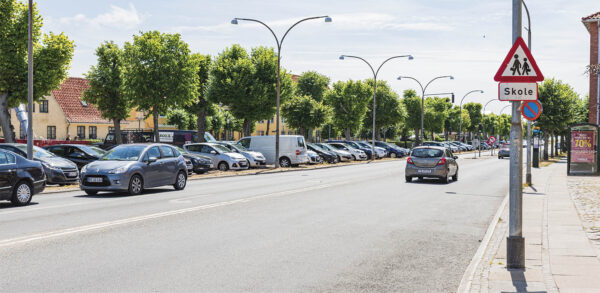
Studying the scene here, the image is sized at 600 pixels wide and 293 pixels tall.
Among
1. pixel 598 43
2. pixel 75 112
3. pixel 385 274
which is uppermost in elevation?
pixel 598 43

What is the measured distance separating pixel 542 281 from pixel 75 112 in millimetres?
60708

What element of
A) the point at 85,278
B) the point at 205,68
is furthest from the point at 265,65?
the point at 85,278

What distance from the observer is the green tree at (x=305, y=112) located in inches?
2468

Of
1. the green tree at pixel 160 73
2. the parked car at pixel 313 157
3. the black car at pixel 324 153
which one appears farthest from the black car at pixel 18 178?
the black car at pixel 324 153

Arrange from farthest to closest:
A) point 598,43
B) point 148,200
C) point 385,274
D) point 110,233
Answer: point 598,43, point 148,200, point 110,233, point 385,274

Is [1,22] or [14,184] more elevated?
[1,22]

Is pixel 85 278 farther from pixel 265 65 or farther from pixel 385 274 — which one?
pixel 265 65

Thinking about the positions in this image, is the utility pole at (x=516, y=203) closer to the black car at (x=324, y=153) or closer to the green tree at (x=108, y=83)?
the black car at (x=324, y=153)

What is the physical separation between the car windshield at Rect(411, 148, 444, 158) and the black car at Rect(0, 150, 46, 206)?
13594mm

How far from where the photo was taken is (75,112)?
60656mm

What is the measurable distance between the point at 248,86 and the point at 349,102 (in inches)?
854

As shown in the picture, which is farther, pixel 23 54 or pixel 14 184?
pixel 23 54

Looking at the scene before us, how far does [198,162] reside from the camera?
26469 mm

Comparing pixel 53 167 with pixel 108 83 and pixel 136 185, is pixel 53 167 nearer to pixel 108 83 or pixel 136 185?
pixel 136 185
